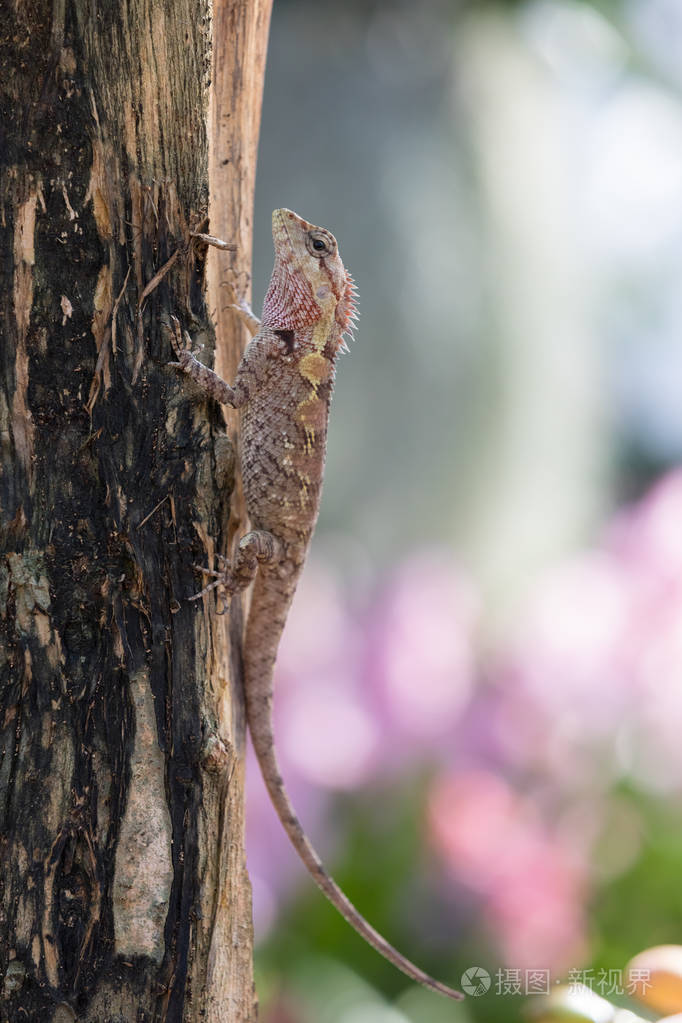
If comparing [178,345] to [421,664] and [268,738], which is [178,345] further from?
[421,664]

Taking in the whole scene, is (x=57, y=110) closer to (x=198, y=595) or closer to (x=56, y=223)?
(x=56, y=223)

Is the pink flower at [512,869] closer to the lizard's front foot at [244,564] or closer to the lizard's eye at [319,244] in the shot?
the lizard's front foot at [244,564]

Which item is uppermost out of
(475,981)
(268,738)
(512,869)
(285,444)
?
(285,444)

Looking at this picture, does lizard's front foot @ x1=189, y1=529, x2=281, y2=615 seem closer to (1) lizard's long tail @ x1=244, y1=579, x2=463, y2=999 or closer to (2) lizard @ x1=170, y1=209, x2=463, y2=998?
(2) lizard @ x1=170, y1=209, x2=463, y2=998

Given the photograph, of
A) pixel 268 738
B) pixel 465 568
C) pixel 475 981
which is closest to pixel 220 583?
pixel 268 738

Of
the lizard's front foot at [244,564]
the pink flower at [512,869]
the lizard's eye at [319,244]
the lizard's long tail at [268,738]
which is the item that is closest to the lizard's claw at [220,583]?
the lizard's front foot at [244,564]

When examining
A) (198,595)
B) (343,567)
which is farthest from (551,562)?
(198,595)
